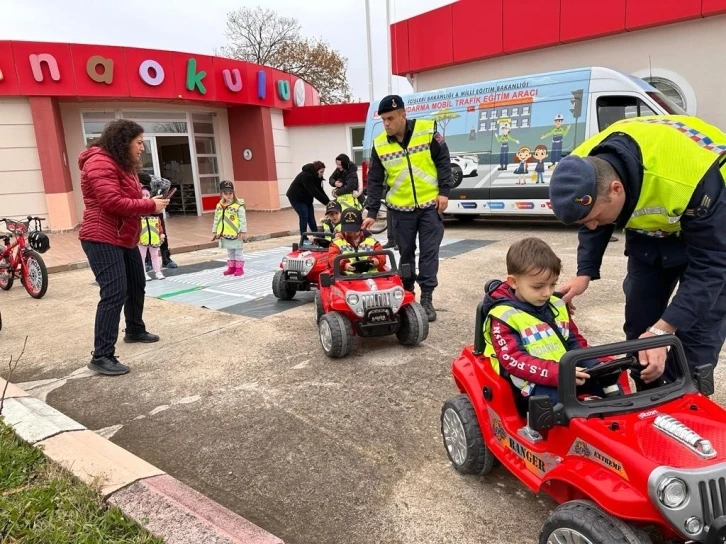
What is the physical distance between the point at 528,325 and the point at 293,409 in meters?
1.75

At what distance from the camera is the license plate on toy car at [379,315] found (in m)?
4.19

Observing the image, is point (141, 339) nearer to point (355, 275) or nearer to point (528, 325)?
point (355, 275)

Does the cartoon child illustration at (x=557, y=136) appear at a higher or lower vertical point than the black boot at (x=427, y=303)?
higher

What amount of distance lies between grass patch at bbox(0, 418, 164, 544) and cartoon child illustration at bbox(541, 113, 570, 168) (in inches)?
372

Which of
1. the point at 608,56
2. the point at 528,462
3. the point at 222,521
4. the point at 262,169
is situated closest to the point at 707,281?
the point at 528,462

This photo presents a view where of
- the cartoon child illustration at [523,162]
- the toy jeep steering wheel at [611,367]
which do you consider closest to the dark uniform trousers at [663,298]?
the toy jeep steering wheel at [611,367]

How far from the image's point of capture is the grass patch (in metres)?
2.08

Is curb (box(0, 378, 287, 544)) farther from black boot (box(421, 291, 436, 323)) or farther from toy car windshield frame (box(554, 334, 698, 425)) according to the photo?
Answer: black boot (box(421, 291, 436, 323))

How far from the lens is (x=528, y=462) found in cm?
215

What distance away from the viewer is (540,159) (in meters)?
10.2

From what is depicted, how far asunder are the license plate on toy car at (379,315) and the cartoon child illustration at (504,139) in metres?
7.46

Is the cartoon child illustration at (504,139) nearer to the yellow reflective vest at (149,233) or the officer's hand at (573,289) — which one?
the yellow reflective vest at (149,233)

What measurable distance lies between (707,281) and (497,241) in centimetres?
791

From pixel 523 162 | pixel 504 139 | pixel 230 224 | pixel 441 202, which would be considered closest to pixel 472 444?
pixel 441 202
